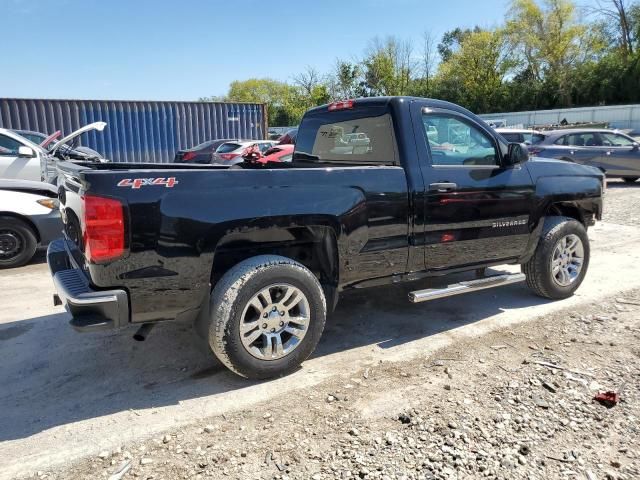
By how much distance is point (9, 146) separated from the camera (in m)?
9.77

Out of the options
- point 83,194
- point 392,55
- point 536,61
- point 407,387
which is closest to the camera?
point 83,194

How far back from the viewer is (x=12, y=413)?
3.16 m

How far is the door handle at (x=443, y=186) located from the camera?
4.02 metres

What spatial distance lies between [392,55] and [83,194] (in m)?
56.2

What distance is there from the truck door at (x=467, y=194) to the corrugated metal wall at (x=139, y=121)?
15805 mm

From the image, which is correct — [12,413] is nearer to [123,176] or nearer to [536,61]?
[123,176]

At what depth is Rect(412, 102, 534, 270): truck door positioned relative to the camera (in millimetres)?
4082

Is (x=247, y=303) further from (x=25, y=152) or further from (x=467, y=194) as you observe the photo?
(x=25, y=152)

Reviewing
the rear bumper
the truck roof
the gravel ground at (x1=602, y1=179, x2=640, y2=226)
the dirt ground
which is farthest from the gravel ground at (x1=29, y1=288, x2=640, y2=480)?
the gravel ground at (x1=602, y1=179, x2=640, y2=226)

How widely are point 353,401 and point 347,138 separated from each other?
2.31 metres

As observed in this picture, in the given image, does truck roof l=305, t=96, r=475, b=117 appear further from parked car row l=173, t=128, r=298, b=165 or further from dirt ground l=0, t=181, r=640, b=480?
parked car row l=173, t=128, r=298, b=165

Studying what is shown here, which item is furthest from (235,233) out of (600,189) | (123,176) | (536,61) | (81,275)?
(536,61)

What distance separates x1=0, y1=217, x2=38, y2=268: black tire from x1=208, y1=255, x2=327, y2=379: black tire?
465cm

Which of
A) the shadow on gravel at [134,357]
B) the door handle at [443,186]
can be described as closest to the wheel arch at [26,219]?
the shadow on gravel at [134,357]
